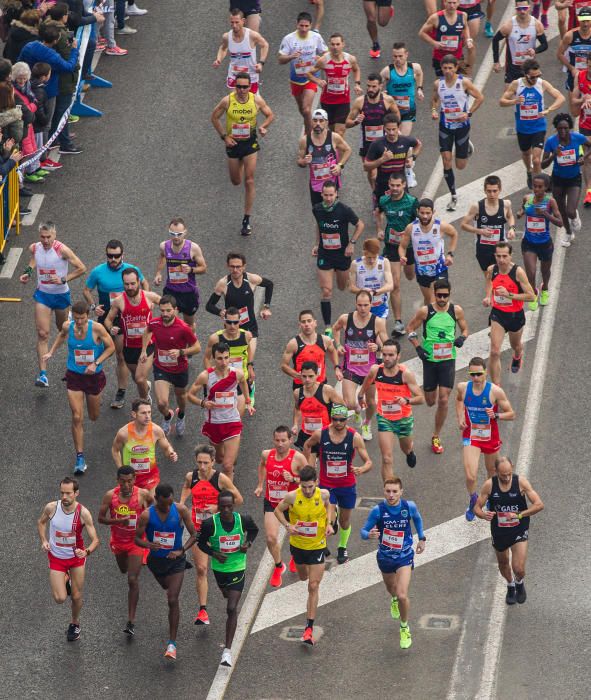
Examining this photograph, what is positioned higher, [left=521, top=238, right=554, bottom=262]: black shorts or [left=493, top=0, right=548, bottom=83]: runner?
[left=493, top=0, right=548, bottom=83]: runner

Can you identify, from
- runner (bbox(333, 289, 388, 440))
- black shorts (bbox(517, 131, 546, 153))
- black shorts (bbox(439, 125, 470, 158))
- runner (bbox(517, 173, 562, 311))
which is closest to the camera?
runner (bbox(333, 289, 388, 440))

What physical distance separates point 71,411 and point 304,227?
541cm

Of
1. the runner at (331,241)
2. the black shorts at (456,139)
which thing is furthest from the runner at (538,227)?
the runner at (331,241)

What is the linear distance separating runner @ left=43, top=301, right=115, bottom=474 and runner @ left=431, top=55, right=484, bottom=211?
6.60 m

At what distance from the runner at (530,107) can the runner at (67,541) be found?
9532 mm

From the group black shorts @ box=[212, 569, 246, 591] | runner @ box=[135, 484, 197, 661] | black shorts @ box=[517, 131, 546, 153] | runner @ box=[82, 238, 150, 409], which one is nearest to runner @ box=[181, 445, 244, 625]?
runner @ box=[135, 484, 197, 661]

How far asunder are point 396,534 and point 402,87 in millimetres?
9259

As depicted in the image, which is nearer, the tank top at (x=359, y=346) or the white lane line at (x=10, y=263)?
the tank top at (x=359, y=346)

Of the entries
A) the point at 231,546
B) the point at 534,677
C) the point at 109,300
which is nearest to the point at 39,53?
the point at 109,300

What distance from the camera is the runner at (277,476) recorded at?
20781 millimetres

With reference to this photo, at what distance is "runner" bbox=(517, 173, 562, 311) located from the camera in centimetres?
2481

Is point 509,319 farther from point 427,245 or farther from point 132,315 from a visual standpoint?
point 132,315

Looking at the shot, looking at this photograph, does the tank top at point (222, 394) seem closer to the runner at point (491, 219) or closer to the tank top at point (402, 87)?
the runner at point (491, 219)

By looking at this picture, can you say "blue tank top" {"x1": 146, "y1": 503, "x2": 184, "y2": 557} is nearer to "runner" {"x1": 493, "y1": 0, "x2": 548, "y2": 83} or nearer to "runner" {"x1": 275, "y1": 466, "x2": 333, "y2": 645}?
"runner" {"x1": 275, "y1": 466, "x2": 333, "y2": 645}
